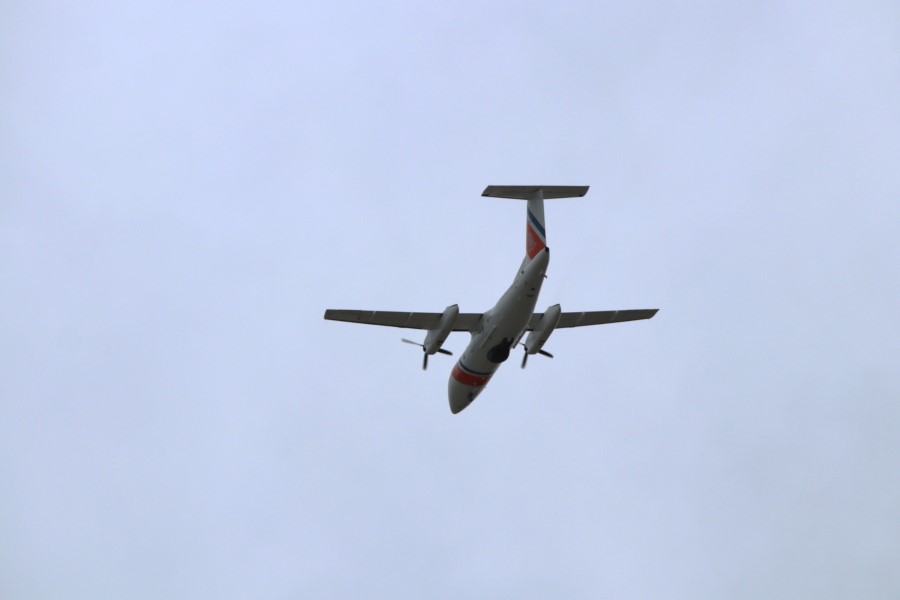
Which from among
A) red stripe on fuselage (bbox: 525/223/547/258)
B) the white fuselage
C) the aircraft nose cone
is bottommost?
the aircraft nose cone

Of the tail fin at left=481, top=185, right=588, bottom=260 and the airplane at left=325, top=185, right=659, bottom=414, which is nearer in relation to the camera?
the airplane at left=325, top=185, right=659, bottom=414

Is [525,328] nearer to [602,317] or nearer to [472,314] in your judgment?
[472,314]

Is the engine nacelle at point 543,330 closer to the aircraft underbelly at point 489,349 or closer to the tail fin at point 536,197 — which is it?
the aircraft underbelly at point 489,349

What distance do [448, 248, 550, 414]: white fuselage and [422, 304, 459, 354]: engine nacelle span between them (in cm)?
128

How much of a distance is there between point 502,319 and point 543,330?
12.4 ft

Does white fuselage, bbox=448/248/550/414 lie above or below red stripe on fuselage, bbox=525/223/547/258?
below

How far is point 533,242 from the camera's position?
3925 cm

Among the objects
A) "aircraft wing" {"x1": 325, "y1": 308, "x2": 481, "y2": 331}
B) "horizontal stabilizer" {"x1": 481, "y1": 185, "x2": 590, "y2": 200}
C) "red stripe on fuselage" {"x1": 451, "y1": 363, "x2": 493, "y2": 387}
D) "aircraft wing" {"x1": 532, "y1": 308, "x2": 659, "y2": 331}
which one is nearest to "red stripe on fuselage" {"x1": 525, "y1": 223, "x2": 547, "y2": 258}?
"horizontal stabilizer" {"x1": 481, "y1": 185, "x2": 590, "y2": 200}

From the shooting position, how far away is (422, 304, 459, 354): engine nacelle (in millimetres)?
39281

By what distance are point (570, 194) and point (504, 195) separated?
8.67 feet

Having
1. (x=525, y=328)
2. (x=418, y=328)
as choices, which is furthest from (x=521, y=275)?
(x=418, y=328)

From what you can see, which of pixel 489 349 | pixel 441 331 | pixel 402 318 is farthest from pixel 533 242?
pixel 402 318

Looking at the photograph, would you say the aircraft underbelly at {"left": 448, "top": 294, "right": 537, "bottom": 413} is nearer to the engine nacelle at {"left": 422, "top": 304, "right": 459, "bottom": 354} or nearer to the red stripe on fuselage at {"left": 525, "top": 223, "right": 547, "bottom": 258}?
the engine nacelle at {"left": 422, "top": 304, "right": 459, "bottom": 354}

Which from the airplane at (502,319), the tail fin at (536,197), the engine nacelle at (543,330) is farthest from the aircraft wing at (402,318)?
the tail fin at (536,197)
